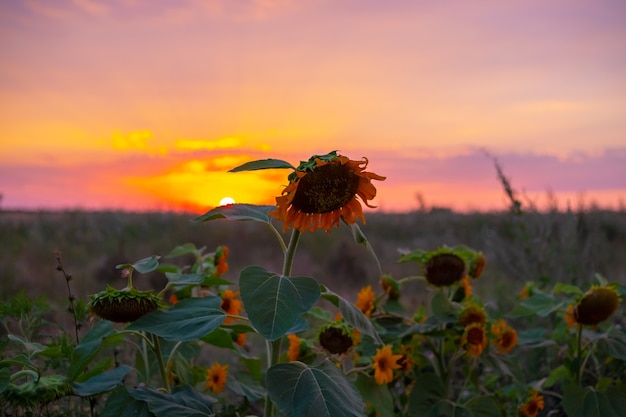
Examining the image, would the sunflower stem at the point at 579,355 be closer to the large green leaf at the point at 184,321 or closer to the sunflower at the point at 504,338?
the sunflower at the point at 504,338

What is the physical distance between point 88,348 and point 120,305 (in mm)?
173

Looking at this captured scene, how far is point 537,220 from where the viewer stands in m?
5.57

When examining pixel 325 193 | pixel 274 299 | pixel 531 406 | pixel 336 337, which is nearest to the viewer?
pixel 274 299

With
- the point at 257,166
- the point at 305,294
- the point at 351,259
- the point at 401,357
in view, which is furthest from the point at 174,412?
the point at 351,259

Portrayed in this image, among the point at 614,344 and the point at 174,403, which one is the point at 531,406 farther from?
the point at 174,403

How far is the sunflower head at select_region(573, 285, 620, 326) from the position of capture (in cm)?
283

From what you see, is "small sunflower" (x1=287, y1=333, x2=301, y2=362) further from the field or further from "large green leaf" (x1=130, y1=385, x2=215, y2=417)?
"large green leaf" (x1=130, y1=385, x2=215, y2=417)

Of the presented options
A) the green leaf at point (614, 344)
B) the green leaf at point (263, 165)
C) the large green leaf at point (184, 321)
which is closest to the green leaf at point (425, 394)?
the green leaf at point (614, 344)

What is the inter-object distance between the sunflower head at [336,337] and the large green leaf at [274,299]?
2.25 ft

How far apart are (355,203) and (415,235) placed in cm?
2093

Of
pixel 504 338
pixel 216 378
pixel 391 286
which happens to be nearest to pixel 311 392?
pixel 216 378

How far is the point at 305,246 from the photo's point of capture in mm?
18016

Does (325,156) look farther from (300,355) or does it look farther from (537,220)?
(537,220)

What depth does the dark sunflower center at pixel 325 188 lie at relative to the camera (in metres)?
1.82
